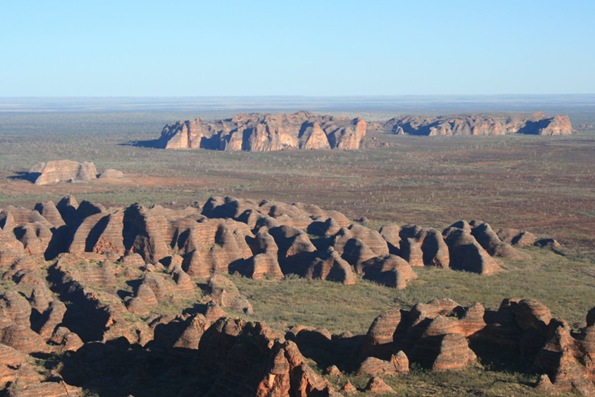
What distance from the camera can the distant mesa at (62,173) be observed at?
11012 cm

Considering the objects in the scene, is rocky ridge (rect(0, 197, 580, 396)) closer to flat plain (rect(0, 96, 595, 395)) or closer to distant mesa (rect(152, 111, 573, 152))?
flat plain (rect(0, 96, 595, 395))

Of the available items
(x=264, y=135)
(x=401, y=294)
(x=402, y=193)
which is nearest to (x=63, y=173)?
(x=402, y=193)

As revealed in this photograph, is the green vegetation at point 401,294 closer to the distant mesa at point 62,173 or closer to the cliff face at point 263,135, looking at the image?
the distant mesa at point 62,173

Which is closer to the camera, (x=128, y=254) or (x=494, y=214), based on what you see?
(x=128, y=254)

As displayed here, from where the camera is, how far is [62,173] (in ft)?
366

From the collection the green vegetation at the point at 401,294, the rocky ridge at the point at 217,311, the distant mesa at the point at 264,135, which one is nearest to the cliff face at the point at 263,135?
the distant mesa at the point at 264,135

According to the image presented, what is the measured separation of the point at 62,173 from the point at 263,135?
198 ft

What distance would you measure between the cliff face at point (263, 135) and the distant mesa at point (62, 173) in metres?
51.6

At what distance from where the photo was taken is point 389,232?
208 feet

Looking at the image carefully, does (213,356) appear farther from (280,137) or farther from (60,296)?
(280,137)

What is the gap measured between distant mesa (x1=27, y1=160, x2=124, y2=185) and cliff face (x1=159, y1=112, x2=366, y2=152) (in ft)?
169

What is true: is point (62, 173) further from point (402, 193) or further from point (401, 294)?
point (401, 294)

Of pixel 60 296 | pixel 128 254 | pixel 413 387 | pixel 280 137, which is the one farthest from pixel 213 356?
pixel 280 137

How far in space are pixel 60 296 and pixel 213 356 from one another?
54.1ft
